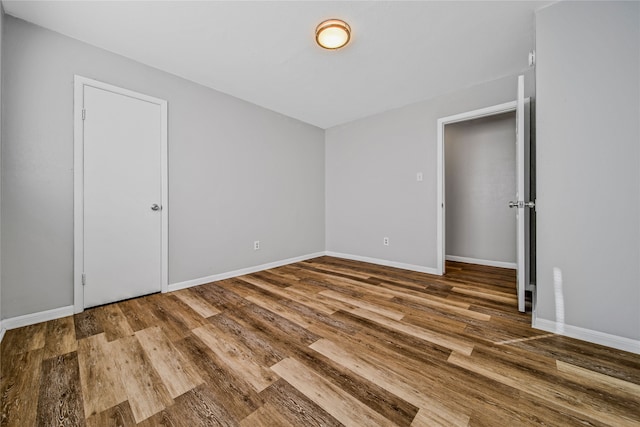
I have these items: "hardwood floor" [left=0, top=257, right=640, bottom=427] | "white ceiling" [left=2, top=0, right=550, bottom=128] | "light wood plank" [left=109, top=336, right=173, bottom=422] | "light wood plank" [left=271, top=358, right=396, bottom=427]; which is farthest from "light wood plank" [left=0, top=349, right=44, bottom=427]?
"white ceiling" [left=2, top=0, right=550, bottom=128]

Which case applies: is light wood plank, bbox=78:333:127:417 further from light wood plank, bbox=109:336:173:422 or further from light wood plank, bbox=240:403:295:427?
light wood plank, bbox=240:403:295:427

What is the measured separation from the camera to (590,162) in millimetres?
1618

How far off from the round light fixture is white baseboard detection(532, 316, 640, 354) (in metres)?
2.63

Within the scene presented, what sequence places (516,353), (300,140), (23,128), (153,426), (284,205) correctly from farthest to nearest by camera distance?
(300,140), (284,205), (23,128), (516,353), (153,426)

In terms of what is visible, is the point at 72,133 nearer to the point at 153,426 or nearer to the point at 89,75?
the point at 89,75

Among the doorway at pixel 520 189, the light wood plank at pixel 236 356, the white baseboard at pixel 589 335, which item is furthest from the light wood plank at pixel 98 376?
the doorway at pixel 520 189

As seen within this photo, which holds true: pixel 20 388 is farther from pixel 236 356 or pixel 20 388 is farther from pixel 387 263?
pixel 387 263

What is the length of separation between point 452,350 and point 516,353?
14.8 inches

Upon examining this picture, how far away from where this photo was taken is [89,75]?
215 cm

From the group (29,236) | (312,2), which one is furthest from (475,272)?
(29,236)

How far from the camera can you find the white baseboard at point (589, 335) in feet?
4.92

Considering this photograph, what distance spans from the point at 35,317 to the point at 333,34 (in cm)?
324

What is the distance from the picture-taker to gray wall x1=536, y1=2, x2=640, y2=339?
1.52 m

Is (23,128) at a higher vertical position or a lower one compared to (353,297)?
higher
